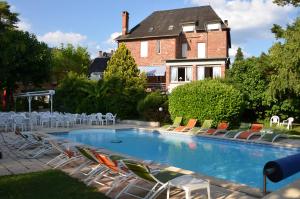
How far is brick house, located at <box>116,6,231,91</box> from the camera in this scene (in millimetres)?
40406

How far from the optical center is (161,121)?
28.2m

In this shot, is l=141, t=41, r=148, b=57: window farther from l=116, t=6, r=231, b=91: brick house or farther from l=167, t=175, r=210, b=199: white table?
l=167, t=175, r=210, b=199: white table

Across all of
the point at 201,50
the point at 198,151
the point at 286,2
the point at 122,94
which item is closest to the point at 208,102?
the point at 198,151

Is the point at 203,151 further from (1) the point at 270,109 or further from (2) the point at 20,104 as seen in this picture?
(2) the point at 20,104

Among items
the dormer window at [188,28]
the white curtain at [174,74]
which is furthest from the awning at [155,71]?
the dormer window at [188,28]

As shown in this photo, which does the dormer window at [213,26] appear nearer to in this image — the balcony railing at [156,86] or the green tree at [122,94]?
the balcony railing at [156,86]

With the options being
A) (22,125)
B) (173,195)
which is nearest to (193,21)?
(22,125)

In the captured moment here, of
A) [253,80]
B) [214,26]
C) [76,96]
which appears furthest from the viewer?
[214,26]

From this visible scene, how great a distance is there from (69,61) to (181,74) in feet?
85.7

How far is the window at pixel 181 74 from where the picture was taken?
39938 millimetres

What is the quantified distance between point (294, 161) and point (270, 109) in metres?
21.8

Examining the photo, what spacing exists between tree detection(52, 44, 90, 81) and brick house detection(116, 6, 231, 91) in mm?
15734

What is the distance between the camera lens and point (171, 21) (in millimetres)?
46906

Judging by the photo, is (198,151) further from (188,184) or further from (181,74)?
(181,74)
